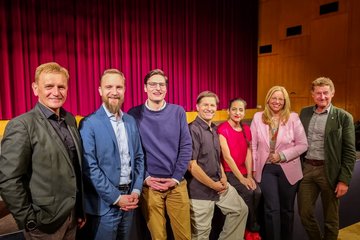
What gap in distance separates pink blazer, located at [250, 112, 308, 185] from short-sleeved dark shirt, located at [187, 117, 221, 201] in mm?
406

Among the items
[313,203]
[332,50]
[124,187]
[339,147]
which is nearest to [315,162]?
[339,147]

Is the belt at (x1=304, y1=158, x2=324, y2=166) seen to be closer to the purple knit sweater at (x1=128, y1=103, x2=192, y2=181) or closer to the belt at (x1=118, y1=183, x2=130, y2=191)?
the purple knit sweater at (x1=128, y1=103, x2=192, y2=181)

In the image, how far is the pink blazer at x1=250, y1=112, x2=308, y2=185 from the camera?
7.27 ft

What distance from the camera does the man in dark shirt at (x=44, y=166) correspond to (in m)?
1.25

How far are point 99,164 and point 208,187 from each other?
824 mm

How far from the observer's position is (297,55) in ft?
19.7

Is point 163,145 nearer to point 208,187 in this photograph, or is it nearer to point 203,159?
point 203,159

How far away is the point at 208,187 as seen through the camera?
2.05 meters

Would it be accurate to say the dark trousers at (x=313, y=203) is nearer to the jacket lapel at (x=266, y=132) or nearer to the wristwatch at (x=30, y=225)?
the jacket lapel at (x=266, y=132)

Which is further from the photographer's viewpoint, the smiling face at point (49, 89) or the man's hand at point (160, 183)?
the man's hand at point (160, 183)

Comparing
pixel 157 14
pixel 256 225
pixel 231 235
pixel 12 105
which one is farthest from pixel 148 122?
pixel 157 14

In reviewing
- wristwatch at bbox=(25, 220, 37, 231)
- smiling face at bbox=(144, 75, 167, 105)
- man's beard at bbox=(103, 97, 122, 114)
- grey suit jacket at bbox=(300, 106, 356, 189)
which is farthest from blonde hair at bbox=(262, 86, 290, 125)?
wristwatch at bbox=(25, 220, 37, 231)

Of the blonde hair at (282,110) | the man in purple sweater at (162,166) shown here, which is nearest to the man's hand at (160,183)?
the man in purple sweater at (162,166)

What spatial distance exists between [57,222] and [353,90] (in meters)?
5.47
